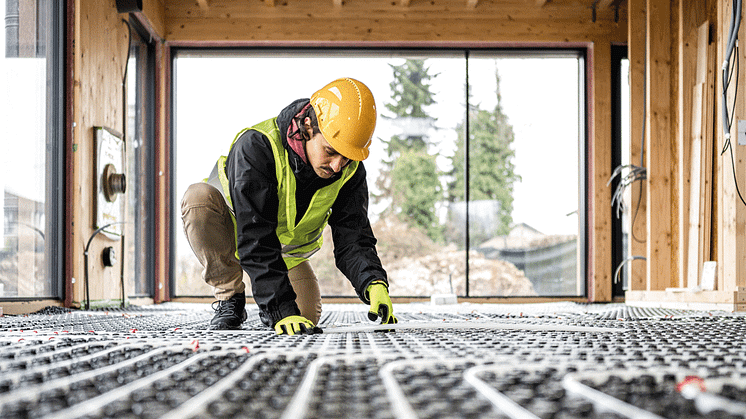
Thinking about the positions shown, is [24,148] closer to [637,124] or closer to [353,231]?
[353,231]

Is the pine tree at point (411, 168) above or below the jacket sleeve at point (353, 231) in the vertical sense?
above

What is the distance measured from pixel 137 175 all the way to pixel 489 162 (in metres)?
3.08

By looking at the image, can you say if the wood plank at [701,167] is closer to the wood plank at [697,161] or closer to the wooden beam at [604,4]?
the wood plank at [697,161]

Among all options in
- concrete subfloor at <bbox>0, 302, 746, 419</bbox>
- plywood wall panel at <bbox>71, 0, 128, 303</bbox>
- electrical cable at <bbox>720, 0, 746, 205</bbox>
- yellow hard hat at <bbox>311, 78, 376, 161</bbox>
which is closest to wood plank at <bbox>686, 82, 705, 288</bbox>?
electrical cable at <bbox>720, 0, 746, 205</bbox>

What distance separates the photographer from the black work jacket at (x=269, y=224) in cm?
199

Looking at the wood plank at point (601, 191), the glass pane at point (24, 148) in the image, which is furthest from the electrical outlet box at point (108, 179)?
the wood plank at point (601, 191)

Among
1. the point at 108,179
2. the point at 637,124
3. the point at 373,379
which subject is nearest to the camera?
the point at 373,379

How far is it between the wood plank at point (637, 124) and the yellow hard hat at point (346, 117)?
12.1ft

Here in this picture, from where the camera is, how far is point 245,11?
595 centimetres

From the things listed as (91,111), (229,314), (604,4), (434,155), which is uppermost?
(604,4)

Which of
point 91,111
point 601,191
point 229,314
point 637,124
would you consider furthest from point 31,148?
point 601,191

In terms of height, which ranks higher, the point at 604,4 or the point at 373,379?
the point at 604,4

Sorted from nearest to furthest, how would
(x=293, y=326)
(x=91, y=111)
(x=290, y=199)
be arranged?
(x=293, y=326)
(x=290, y=199)
(x=91, y=111)

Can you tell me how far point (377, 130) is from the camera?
6.03 metres
